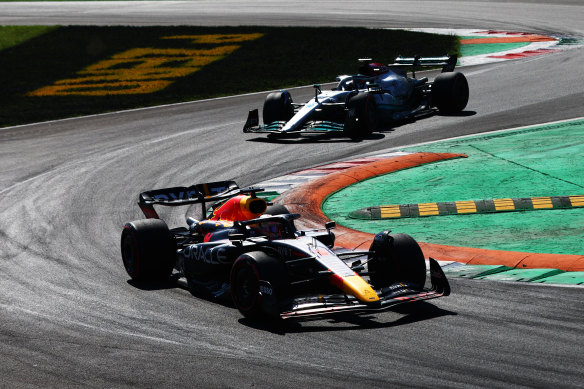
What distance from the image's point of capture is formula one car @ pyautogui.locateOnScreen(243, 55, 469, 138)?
22.1 meters

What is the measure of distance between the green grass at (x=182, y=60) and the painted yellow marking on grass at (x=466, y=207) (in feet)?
53.7

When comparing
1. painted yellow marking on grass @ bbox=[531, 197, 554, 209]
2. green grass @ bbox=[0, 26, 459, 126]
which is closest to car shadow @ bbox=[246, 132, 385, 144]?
painted yellow marking on grass @ bbox=[531, 197, 554, 209]

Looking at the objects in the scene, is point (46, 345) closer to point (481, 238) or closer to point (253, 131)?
point (481, 238)

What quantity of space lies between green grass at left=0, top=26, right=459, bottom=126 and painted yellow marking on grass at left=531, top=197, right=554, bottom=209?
16739 millimetres

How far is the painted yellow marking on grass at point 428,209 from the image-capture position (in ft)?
47.5

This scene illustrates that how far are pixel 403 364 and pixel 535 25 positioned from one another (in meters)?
33.1

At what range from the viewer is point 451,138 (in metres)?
20.9

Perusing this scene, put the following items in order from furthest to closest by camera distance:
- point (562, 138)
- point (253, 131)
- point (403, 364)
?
point (253, 131)
point (562, 138)
point (403, 364)

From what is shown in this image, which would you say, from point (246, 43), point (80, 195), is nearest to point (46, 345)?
point (80, 195)

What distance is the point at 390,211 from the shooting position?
48.5 ft

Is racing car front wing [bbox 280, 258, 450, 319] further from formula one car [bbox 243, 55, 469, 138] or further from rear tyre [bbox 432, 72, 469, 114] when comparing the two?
rear tyre [bbox 432, 72, 469, 114]

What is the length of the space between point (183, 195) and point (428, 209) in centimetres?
391

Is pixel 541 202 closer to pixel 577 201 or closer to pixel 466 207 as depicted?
pixel 577 201

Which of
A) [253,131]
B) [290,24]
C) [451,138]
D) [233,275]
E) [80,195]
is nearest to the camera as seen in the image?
[233,275]
